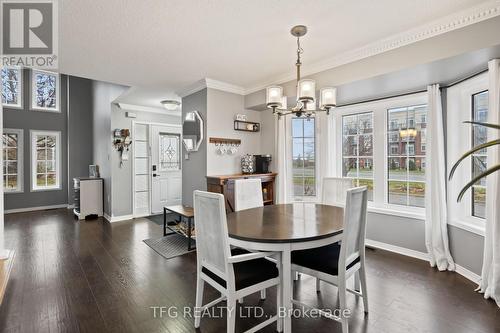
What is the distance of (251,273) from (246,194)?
1.20 metres

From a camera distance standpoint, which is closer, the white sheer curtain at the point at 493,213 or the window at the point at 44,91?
the white sheer curtain at the point at 493,213

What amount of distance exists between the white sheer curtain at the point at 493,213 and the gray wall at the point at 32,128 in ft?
27.7

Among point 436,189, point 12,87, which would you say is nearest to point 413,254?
point 436,189

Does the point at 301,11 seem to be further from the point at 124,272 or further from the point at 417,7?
the point at 124,272

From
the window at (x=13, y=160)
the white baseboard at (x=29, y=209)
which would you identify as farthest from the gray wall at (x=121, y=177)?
the window at (x=13, y=160)

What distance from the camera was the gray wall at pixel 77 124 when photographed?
6.85 metres

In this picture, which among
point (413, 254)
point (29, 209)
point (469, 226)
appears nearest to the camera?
point (469, 226)

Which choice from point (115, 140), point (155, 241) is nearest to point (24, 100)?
point (115, 140)

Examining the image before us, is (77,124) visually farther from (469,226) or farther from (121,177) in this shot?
(469,226)

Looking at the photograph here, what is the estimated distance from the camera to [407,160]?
138 inches

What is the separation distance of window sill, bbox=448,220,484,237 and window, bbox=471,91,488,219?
0.42ft

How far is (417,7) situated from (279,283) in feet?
7.96

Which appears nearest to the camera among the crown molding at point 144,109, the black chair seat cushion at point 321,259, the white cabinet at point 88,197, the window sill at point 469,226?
the black chair seat cushion at point 321,259

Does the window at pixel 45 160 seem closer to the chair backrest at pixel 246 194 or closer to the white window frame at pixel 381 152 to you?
the chair backrest at pixel 246 194
